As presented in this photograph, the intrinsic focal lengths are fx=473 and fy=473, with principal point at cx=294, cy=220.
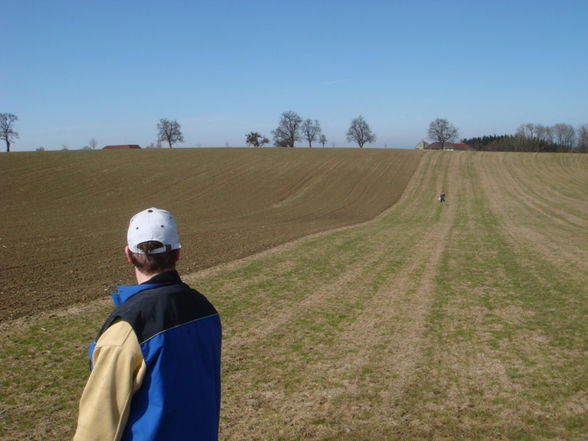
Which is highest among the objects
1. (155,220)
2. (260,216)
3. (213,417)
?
(155,220)

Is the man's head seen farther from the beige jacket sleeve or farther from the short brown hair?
the beige jacket sleeve

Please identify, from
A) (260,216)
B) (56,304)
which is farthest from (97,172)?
(56,304)

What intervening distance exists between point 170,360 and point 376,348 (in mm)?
5644

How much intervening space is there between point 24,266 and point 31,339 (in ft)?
21.1

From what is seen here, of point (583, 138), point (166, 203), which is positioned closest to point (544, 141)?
point (583, 138)

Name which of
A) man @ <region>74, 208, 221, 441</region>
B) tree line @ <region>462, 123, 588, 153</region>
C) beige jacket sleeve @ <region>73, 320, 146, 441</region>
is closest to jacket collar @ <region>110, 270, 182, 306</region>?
man @ <region>74, 208, 221, 441</region>

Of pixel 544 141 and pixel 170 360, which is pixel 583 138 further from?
pixel 170 360

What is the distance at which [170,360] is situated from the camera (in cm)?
246

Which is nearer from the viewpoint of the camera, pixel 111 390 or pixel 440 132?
pixel 111 390

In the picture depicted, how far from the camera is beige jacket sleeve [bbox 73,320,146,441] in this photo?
7.76 feet

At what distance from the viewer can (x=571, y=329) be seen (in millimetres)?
8398

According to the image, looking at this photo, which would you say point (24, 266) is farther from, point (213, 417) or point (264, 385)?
point (213, 417)

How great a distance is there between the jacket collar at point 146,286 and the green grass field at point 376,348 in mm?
3059

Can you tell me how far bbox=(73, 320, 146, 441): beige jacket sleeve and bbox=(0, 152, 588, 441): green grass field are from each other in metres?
Result: 2.98
